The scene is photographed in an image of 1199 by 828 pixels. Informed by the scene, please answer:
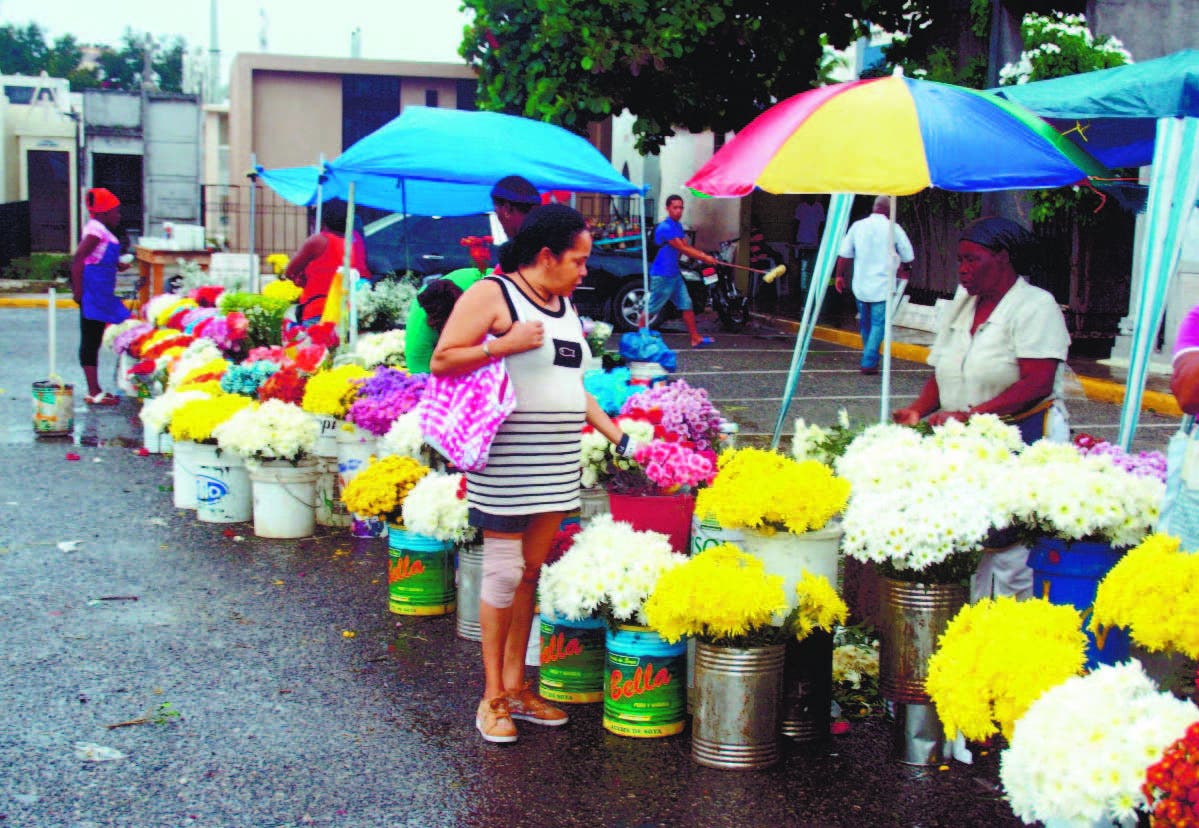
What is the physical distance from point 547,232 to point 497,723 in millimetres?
1770

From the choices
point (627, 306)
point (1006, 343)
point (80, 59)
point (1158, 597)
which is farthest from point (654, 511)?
point (80, 59)

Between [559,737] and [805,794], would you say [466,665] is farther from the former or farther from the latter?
[805,794]

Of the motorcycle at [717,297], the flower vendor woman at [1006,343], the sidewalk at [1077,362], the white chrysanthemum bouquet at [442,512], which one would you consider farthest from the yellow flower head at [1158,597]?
the motorcycle at [717,297]

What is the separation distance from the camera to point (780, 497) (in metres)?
4.61

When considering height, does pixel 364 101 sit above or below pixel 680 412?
above

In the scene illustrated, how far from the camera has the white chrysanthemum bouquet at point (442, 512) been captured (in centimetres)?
566

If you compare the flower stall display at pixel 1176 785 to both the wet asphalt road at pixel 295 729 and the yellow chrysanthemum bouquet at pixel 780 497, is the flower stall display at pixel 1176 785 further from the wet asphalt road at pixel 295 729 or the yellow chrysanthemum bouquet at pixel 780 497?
the yellow chrysanthemum bouquet at pixel 780 497

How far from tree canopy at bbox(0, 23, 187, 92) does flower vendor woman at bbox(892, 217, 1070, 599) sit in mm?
73200

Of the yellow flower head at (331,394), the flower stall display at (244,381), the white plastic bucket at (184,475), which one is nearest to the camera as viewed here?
the yellow flower head at (331,394)

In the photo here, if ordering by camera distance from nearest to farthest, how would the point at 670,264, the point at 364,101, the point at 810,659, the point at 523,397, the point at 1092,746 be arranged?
the point at 1092,746, the point at 523,397, the point at 810,659, the point at 670,264, the point at 364,101

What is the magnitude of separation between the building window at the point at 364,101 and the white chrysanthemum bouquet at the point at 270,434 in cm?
2326

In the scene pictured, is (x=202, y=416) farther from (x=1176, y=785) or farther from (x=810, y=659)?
(x=1176, y=785)

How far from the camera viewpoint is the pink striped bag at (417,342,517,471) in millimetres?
4492

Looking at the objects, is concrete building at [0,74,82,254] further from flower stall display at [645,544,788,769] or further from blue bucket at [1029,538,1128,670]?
blue bucket at [1029,538,1128,670]
